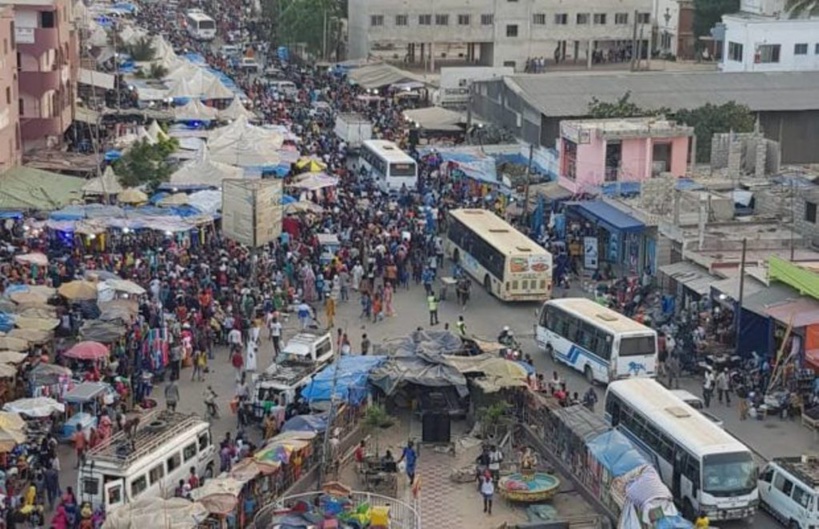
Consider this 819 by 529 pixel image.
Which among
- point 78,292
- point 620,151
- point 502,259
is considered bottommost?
point 78,292

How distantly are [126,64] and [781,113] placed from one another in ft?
107

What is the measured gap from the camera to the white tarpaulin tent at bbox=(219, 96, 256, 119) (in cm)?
5831

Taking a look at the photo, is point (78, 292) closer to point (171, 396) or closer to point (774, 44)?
point (171, 396)

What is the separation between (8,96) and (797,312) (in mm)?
26418

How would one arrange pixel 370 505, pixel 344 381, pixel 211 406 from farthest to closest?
pixel 211 406, pixel 344 381, pixel 370 505

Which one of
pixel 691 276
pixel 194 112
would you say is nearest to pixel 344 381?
pixel 691 276

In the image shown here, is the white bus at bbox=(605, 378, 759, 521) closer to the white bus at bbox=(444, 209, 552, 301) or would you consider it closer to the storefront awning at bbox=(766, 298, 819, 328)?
the storefront awning at bbox=(766, 298, 819, 328)

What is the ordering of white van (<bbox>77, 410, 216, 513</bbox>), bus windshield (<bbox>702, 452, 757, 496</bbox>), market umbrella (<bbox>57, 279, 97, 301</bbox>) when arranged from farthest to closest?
market umbrella (<bbox>57, 279, 97, 301</bbox>) → bus windshield (<bbox>702, 452, 757, 496</bbox>) → white van (<bbox>77, 410, 216, 513</bbox>)

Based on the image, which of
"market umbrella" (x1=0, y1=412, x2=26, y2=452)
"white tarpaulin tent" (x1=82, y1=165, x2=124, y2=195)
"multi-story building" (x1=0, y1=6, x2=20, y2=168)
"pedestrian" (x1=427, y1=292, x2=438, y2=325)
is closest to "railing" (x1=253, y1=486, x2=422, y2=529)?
"market umbrella" (x1=0, y1=412, x2=26, y2=452)

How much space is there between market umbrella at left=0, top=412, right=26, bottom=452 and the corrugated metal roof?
3125cm

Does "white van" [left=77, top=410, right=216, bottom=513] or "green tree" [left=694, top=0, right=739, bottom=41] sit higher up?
"green tree" [left=694, top=0, right=739, bottom=41]

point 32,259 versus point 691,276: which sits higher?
point 691,276

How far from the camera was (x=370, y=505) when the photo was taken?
78.9 feet

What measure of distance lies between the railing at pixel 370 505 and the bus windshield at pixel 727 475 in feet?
14.9
